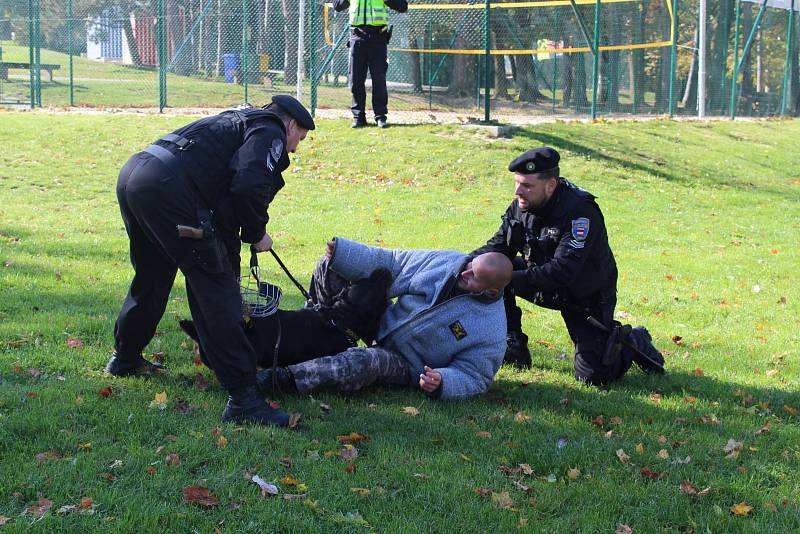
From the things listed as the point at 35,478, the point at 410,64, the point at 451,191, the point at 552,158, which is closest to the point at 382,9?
the point at 451,191

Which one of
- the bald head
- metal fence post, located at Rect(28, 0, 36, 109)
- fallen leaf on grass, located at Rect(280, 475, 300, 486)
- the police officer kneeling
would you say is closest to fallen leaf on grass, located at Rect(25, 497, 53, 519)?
fallen leaf on grass, located at Rect(280, 475, 300, 486)

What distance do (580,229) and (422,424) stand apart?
5.70ft

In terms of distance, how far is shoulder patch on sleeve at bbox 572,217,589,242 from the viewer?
18.7ft

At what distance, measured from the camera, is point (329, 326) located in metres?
5.41

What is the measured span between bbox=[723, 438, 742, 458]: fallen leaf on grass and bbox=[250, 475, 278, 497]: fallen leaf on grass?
230 centimetres

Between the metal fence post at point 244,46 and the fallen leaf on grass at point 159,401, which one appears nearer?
the fallen leaf on grass at point 159,401

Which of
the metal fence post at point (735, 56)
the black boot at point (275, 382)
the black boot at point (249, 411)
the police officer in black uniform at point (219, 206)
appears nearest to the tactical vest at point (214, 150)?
the police officer in black uniform at point (219, 206)

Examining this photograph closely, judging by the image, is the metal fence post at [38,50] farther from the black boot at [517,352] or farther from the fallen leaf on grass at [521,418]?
the fallen leaf on grass at [521,418]

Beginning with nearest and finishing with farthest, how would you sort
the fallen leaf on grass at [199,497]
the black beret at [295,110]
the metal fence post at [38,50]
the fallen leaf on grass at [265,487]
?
1. the fallen leaf on grass at [199,497]
2. the fallen leaf on grass at [265,487]
3. the black beret at [295,110]
4. the metal fence post at [38,50]

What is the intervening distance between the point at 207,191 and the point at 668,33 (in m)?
19.1

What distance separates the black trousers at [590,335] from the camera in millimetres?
5770

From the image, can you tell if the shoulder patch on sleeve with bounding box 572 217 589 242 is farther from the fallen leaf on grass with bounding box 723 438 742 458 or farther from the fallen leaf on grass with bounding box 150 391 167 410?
the fallen leaf on grass with bounding box 150 391 167 410

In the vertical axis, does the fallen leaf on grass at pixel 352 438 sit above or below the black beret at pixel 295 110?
below

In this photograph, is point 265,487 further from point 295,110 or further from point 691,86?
point 691,86
